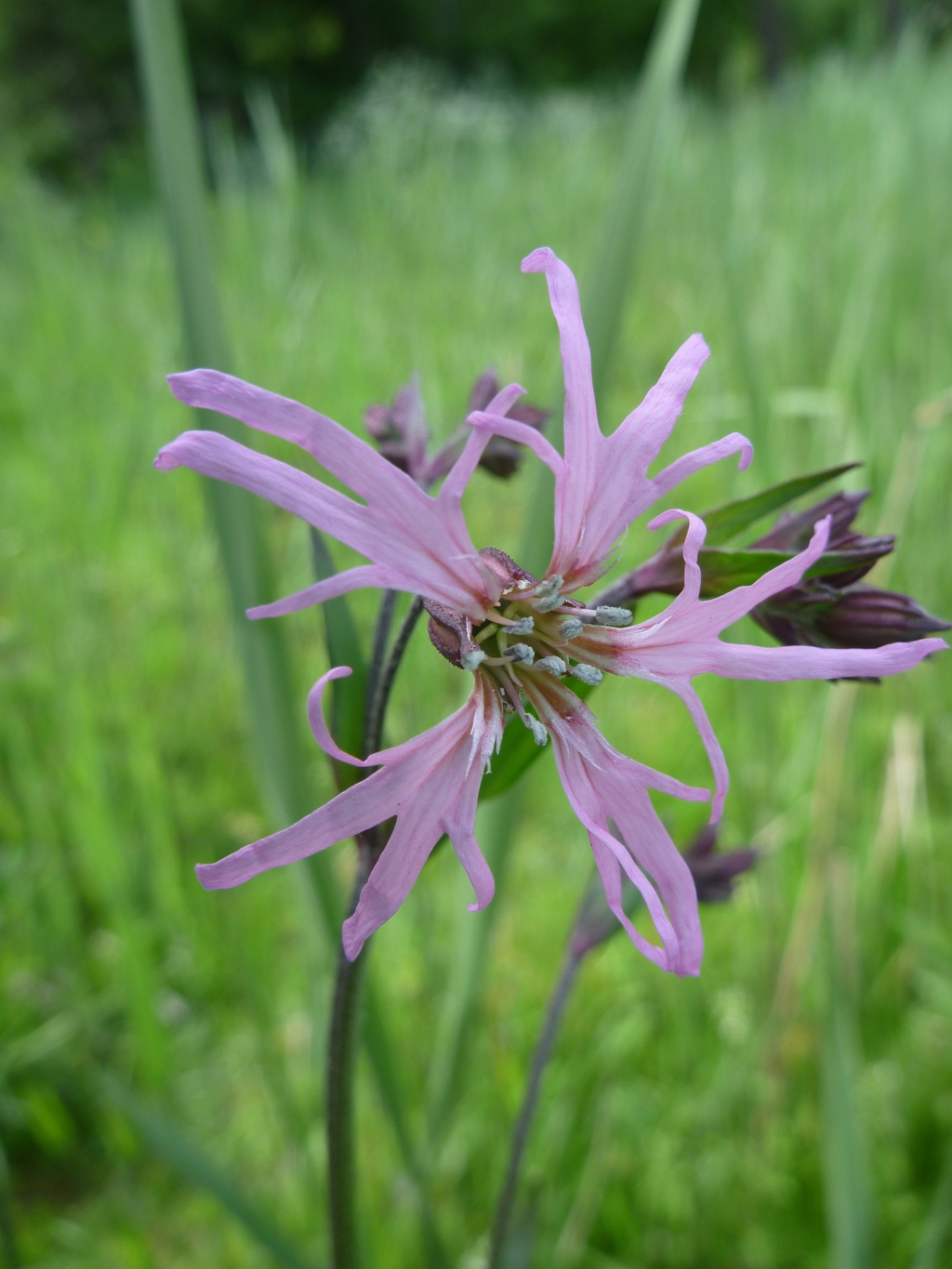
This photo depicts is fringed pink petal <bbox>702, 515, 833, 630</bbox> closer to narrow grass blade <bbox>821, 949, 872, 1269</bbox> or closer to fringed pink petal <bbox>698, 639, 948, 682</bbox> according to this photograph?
fringed pink petal <bbox>698, 639, 948, 682</bbox>

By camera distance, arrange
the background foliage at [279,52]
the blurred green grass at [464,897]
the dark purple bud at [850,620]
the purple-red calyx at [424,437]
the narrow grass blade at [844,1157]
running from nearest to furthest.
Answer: the dark purple bud at [850,620] → the purple-red calyx at [424,437] → the narrow grass blade at [844,1157] → the blurred green grass at [464,897] → the background foliage at [279,52]

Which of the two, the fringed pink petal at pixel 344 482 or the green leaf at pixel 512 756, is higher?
the fringed pink petal at pixel 344 482

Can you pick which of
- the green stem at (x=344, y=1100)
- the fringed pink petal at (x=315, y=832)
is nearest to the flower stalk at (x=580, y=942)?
the green stem at (x=344, y=1100)

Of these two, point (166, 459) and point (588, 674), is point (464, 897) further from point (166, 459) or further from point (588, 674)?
point (166, 459)

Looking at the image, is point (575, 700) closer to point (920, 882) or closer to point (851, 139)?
point (920, 882)

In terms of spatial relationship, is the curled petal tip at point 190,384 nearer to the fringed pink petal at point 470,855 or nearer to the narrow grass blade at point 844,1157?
the fringed pink petal at point 470,855

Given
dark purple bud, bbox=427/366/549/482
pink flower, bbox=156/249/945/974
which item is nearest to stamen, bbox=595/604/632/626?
pink flower, bbox=156/249/945/974

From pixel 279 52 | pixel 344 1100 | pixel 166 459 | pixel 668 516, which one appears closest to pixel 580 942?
pixel 344 1100
